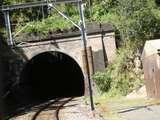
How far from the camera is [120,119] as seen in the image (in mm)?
19312

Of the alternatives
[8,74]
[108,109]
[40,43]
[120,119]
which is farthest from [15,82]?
[120,119]

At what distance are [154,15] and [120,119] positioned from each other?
14.7m

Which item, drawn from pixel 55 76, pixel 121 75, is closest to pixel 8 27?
pixel 121 75

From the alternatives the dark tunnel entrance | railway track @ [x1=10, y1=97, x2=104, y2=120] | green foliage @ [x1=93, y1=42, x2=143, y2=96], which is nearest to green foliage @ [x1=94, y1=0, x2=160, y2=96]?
green foliage @ [x1=93, y1=42, x2=143, y2=96]

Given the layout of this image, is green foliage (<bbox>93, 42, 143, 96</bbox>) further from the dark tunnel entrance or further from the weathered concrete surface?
the dark tunnel entrance

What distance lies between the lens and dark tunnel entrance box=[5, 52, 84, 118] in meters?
44.2

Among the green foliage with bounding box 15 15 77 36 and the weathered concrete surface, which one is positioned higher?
the green foliage with bounding box 15 15 77 36

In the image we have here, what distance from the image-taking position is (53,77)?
161ft

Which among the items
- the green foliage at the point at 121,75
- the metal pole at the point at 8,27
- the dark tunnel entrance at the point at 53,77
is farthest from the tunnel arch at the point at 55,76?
the green foliage at the point at 121,75

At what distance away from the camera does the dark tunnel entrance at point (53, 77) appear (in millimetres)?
44250

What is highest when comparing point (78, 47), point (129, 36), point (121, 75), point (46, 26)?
point (46, 26)

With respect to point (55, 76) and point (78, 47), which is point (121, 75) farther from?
point (55, 76)

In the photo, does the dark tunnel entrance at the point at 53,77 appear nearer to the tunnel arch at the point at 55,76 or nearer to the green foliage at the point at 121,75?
the tunnel arch at the point at 55,76

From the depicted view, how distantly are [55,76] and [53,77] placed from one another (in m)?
0.20
